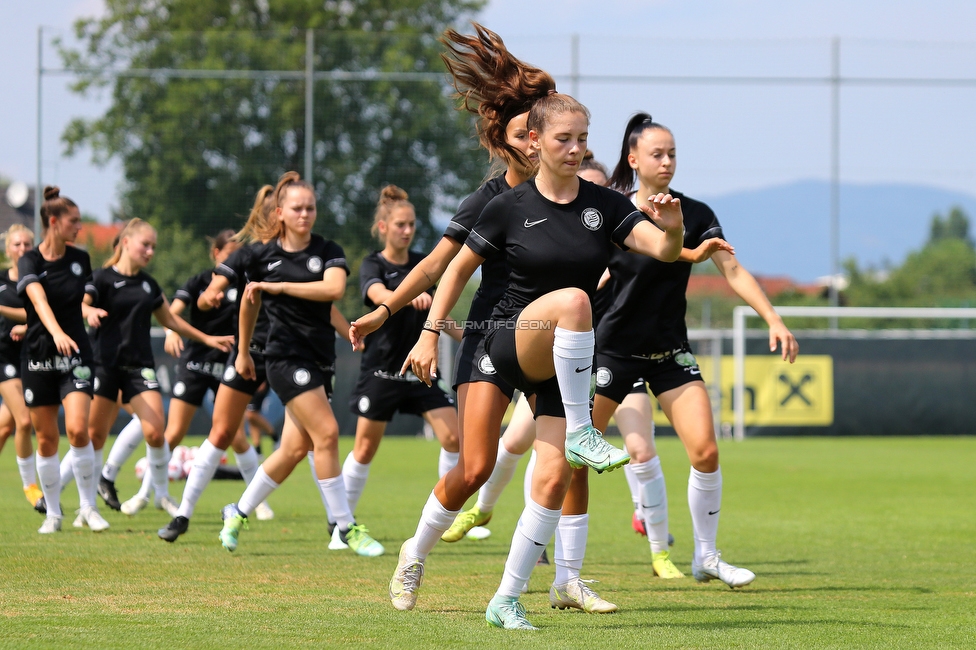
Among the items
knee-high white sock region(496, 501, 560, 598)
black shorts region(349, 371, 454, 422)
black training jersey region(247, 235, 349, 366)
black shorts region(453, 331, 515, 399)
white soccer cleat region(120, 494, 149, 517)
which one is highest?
black training jersey region(247, 235, 349, 366)

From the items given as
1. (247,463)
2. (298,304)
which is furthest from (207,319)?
(298,304)

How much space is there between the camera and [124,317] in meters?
8.95

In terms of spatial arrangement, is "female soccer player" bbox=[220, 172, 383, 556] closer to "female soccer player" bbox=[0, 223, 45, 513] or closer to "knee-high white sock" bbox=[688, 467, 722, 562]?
"knee-high white sock" bbox=[688, 467, 722, 562]

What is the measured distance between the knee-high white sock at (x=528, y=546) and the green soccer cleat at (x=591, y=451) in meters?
0.32

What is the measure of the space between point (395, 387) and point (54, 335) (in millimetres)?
2223

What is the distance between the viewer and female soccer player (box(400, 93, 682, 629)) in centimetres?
456

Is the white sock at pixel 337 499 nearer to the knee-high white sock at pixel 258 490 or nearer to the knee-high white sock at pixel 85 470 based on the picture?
the knee-high white sock at pixel 258 490

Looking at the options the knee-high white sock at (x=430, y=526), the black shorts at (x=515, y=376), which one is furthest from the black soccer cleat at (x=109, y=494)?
the black shorts at (x=515, y=376)

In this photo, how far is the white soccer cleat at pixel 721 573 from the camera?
5.82 m

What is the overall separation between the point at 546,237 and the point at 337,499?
124 inches

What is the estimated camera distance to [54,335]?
7.38 meters

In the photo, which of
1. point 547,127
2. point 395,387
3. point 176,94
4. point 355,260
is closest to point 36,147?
point 176,94

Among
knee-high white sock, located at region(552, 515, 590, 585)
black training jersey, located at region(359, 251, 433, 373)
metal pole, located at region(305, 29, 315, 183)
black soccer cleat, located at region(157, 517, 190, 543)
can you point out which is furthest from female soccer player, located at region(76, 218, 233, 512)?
metal pole, located at region(305, 29, 315, 183)

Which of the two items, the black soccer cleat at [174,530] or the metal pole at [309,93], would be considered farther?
the metal pole at [309,93]
